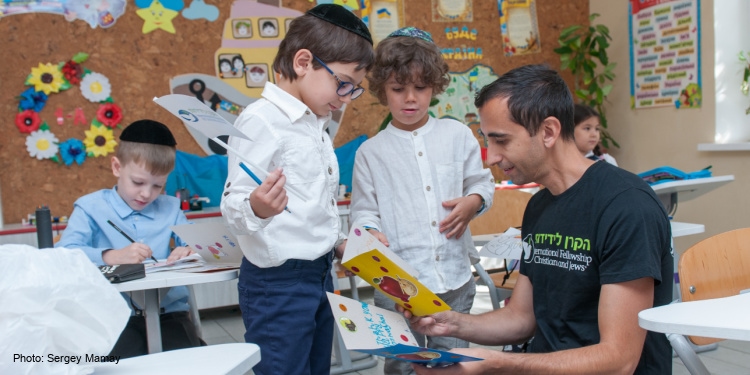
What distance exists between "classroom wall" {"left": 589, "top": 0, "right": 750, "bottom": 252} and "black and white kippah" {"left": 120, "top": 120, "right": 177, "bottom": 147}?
3.61m

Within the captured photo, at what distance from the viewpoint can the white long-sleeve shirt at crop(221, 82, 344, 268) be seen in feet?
5.16

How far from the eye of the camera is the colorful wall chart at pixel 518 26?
5.30m

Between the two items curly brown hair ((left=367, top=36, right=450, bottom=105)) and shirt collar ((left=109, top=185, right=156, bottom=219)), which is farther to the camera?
shirt collar ((left=109, top=185, right=156, bottom=219))

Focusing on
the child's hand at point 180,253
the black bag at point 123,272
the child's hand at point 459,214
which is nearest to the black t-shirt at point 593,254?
the child's hand at point 459,214

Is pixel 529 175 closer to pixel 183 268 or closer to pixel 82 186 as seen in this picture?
pixel 183 268

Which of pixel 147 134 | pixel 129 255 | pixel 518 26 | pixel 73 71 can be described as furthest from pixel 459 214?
pixel 518 26

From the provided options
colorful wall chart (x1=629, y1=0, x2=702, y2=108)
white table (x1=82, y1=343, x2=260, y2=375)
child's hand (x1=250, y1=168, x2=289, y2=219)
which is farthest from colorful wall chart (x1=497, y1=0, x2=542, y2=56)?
white table (x1=82, y1=343, x2=260, y2=375)

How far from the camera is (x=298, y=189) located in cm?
165

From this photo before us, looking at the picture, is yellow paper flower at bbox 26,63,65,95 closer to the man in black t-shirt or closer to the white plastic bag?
the man in black t-shirt

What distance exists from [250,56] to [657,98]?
2.98 m

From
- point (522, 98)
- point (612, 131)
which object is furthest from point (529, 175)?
point (612, 131)

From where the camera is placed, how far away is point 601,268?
1244 mm

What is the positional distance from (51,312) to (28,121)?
3.63 metres

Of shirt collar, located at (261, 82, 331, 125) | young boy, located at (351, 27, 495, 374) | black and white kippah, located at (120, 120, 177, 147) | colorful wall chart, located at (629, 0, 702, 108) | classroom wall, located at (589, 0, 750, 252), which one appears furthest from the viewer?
colorful wall chart, located at (629, 0, 702, 108)
